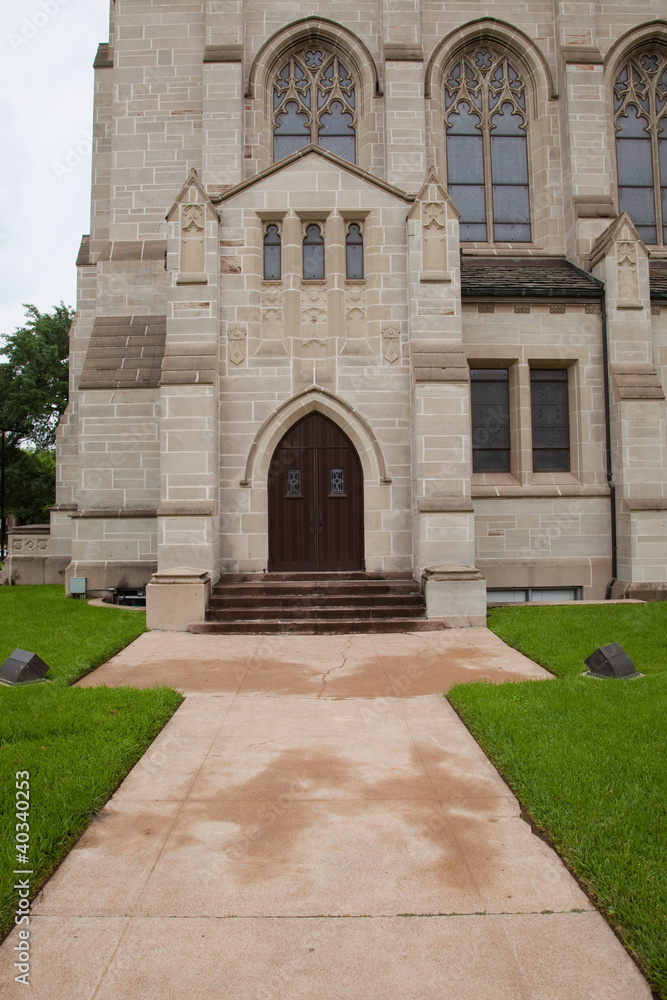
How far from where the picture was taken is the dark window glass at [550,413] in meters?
13.9

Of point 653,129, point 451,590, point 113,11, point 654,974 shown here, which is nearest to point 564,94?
point 653,129

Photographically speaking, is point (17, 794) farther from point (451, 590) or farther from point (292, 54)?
point (292, 54)

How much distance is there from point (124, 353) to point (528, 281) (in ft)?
26.6

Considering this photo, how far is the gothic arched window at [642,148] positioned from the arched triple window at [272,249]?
9143 mm

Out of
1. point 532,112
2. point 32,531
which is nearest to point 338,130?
point 532,112

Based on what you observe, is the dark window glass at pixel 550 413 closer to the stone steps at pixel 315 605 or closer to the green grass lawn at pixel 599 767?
the stone steps at pixel 315 605

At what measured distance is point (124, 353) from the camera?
1413cm

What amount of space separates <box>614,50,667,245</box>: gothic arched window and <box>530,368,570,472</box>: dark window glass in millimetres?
5245

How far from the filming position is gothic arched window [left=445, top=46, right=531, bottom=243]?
1619 centimetres

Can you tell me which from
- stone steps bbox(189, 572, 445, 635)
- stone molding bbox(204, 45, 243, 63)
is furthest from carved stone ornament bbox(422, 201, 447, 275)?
stone molding bbox(204, 45, 243, 63)

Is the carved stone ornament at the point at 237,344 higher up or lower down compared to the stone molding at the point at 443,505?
higher up

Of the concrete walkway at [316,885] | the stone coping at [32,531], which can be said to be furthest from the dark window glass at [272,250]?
the stone coping at [32,531]

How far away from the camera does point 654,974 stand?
8.82 feet

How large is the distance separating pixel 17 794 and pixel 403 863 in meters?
2.24
